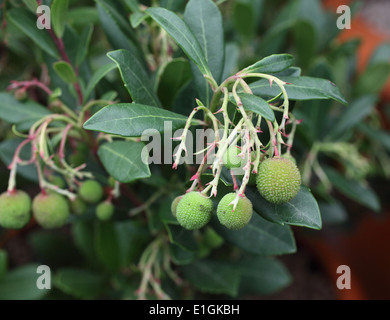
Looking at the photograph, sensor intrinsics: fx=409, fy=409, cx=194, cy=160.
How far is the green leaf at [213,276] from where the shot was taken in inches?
37.9

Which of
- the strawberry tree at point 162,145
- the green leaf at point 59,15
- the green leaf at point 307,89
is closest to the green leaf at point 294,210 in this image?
the strawberry tree at point 162,145

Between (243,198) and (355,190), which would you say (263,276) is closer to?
(355,190)

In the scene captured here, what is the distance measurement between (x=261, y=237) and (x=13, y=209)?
469 millimetres

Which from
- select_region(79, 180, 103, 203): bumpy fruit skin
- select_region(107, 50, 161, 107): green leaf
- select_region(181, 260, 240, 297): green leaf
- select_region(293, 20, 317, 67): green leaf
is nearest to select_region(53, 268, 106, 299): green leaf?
select_region(181, 260, 240, 297): green leaf

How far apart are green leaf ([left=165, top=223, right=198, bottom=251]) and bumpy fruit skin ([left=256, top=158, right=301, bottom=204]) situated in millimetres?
253

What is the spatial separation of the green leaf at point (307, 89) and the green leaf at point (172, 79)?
182mm

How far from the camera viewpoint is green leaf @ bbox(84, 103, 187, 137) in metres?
0.57

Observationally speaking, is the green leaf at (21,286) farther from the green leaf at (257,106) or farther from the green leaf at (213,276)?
the green leaf at (257,106)

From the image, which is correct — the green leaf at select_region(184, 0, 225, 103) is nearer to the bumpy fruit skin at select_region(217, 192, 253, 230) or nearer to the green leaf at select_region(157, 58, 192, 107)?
the green leaf at select_region(157, 58, 192, 107)

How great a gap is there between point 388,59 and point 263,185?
100 centimetres

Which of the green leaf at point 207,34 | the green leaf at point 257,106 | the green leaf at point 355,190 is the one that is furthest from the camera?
the green leaf at point 355,190

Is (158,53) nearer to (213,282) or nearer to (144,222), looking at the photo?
(144,222)

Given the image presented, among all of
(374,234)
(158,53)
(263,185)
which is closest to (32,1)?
(158,53)
